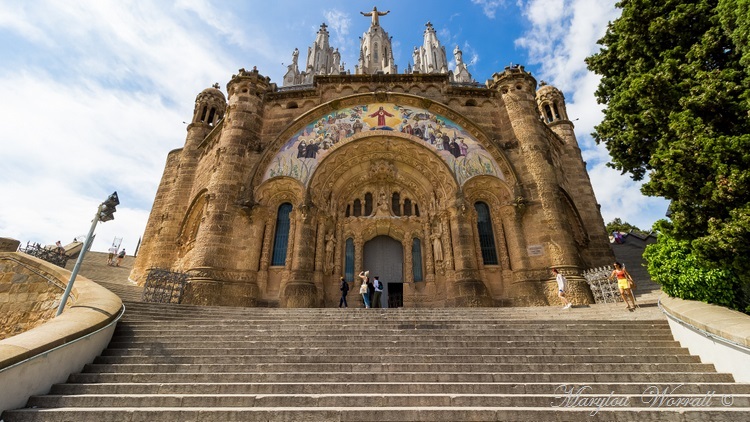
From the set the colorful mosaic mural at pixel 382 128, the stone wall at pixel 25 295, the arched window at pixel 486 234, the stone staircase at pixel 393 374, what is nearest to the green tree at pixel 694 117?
the stone staircase at pixel 393 374

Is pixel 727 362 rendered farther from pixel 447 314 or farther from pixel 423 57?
pixel 423 57

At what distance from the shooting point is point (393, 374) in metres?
4.76

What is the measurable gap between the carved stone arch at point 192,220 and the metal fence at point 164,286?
4923 mm

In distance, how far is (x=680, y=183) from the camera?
19.9 feet

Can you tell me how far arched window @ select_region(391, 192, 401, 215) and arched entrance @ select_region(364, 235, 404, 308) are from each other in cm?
142

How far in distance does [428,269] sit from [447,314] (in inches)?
230

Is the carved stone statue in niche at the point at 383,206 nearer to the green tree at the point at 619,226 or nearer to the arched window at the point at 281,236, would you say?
the arched window at the point at 281,236

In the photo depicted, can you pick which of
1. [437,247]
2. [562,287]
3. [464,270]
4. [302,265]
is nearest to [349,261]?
[302,265]

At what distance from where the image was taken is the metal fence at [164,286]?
33.3 ft

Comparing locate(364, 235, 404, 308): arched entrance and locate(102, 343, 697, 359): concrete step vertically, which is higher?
locate(364, 235, 404, 308): arched entrance

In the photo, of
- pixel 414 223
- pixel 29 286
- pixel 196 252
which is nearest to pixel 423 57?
pixel 414 223

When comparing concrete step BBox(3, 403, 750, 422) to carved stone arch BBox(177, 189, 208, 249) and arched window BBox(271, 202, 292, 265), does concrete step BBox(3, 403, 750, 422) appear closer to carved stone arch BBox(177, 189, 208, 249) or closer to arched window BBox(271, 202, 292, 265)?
arched window BBox(271, 202, 292, 265)

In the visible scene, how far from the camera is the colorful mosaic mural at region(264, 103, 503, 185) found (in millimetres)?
14672

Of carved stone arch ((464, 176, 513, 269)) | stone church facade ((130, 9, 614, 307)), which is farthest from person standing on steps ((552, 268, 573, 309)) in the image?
carved stone arch ((464, 176, 513, 269))
